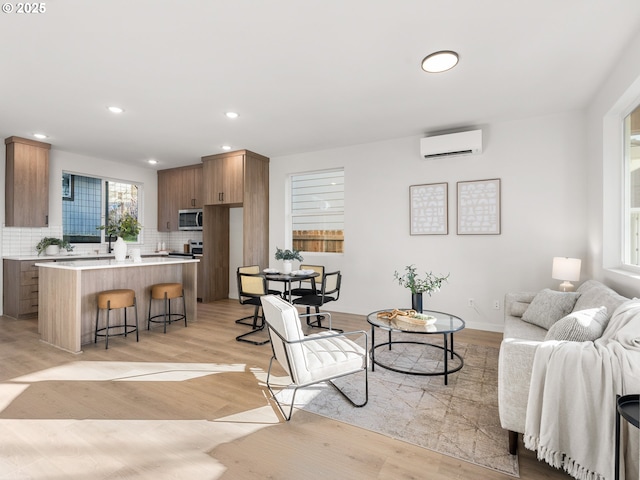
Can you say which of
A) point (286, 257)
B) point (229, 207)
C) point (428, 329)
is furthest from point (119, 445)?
point (229, 207)

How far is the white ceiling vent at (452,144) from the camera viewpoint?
4262 millimetres

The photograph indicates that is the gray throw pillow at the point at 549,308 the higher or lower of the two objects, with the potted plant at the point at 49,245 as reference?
lower

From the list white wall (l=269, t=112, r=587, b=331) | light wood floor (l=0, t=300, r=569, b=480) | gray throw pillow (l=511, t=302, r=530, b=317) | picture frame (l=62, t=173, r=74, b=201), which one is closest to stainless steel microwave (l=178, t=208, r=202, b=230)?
picture frame (l=62, t=173, r=74, b=201)

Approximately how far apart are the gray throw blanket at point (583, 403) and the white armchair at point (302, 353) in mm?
1018

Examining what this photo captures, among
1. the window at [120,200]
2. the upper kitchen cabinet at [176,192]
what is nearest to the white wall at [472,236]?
the upper kitchen cabinet at [176,192]

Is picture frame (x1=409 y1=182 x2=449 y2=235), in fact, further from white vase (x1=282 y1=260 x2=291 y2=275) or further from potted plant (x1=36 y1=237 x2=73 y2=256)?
potted plant (x1=36 y1=237 x2=73 y2=256)

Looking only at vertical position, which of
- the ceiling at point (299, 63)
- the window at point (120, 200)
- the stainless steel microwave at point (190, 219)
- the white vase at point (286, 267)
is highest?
the ceiling at point (299, 63)

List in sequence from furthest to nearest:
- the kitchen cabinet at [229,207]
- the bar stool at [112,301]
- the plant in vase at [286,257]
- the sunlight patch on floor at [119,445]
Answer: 1. the kitchen cabinet at [229,207]
2. the plant in vase at [286,257]
3. the bar stool at [112,301]
4. the sunlight patch on floor at [119,445]

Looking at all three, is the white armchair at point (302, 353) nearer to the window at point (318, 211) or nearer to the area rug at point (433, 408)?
the area rug at point (433, 408)

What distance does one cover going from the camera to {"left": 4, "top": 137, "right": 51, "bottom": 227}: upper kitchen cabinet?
4.93 meters

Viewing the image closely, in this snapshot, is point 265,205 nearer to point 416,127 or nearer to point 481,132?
point 416,127

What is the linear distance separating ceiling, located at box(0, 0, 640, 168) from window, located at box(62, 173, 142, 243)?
1513 mm

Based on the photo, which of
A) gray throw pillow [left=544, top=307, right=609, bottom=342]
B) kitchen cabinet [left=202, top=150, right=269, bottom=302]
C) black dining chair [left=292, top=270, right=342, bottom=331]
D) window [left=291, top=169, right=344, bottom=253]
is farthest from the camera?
kitchen cabinet [left=202, top=150, right=269, bottom=302]

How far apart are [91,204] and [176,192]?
1495 mm
